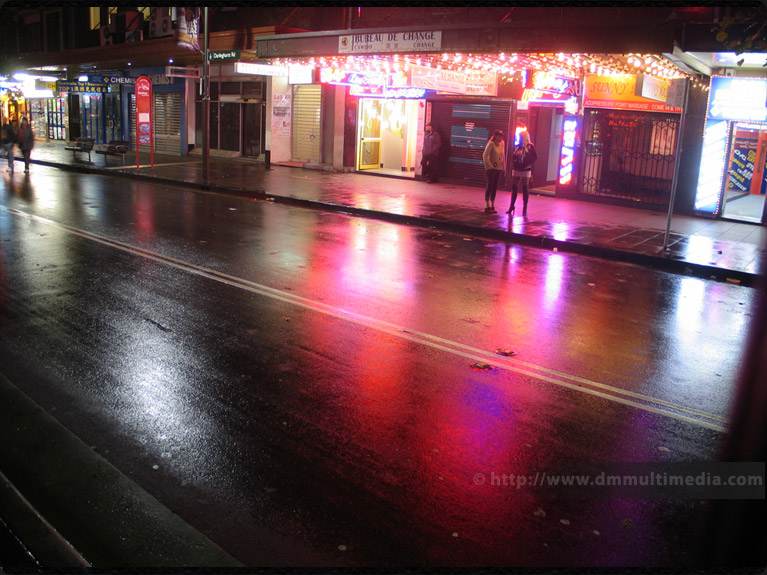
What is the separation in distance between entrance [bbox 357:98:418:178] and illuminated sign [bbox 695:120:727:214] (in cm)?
1135

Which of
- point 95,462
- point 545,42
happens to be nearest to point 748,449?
point 95,462

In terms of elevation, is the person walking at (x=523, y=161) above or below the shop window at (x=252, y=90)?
below

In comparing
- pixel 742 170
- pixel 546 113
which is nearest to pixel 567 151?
pixel 546 113

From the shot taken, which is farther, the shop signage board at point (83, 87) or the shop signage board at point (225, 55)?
the shop signage board at point (83, 87)

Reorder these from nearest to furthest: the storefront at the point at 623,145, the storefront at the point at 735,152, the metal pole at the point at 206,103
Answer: the storefront at the point at 735,152 → the storefront at the point at 623,145 → the metal pole at the point at 206,103

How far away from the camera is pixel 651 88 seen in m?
Result: 15.3

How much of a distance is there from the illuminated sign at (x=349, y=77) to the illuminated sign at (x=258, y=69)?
2317 mm

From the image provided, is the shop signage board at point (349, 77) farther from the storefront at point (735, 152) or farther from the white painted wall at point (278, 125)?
the storefront at point (735, 152)

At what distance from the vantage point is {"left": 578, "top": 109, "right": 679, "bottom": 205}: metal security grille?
59.4ft

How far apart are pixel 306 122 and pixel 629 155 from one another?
44.3 feet

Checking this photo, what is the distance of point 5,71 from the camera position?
120 feet

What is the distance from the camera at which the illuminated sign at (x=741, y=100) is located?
13.8 m

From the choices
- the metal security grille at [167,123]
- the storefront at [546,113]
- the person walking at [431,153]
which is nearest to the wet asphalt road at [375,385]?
the storefront at [546,113]

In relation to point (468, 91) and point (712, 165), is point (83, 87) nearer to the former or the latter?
point (468, 91)
